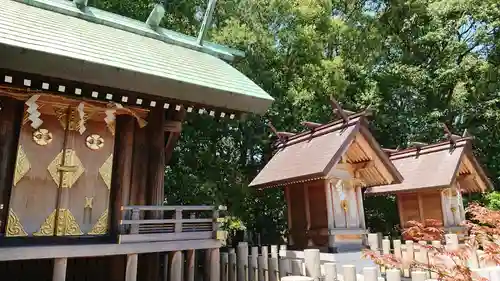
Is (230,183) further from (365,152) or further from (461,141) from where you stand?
(461,141)

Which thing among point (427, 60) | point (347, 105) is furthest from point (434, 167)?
point (427, 60)

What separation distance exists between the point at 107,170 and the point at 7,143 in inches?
62.4

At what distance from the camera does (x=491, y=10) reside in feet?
64.3

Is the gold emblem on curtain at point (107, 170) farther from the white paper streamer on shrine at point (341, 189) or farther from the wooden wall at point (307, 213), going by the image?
the white paper streamer on shrine at point (341, 189)

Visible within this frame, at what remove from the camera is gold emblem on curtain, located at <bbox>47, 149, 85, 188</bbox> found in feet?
20.3

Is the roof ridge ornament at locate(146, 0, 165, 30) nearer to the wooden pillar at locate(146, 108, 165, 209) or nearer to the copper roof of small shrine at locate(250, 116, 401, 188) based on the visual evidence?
the wooden pillar at locate(146, 108, 165, 209)

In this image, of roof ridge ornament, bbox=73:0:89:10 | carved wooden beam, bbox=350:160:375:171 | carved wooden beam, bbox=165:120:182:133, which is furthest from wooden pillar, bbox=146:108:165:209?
carved wooden beam, bbox=350:160:375:171

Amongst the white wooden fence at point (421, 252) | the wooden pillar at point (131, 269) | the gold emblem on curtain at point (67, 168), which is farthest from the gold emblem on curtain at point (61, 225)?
the white wooden fence at point (421, 252)

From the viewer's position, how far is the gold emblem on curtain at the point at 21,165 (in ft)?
19.2

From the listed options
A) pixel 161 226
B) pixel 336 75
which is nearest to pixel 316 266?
pixel 161 226

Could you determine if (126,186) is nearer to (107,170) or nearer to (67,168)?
(107,170)

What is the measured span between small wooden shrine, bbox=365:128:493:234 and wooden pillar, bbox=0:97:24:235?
11.2 meters

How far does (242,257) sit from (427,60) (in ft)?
64.9

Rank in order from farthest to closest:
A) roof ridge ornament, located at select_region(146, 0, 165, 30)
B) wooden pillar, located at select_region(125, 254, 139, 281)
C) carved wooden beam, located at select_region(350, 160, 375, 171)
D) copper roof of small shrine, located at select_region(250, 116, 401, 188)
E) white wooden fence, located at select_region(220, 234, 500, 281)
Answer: carved wooden beam, located at select_region(350, 160, 375, 171) → roof ridge ornament, located at select_region(146, 0, 165, 30) → copper roof of small shrine, located at select_region(250, 116, 401, 188) → wooden pillar, located at select_region(125, 254, 139, 281) → white wooden fence, located at select_region(220, 234, 500, 281)
